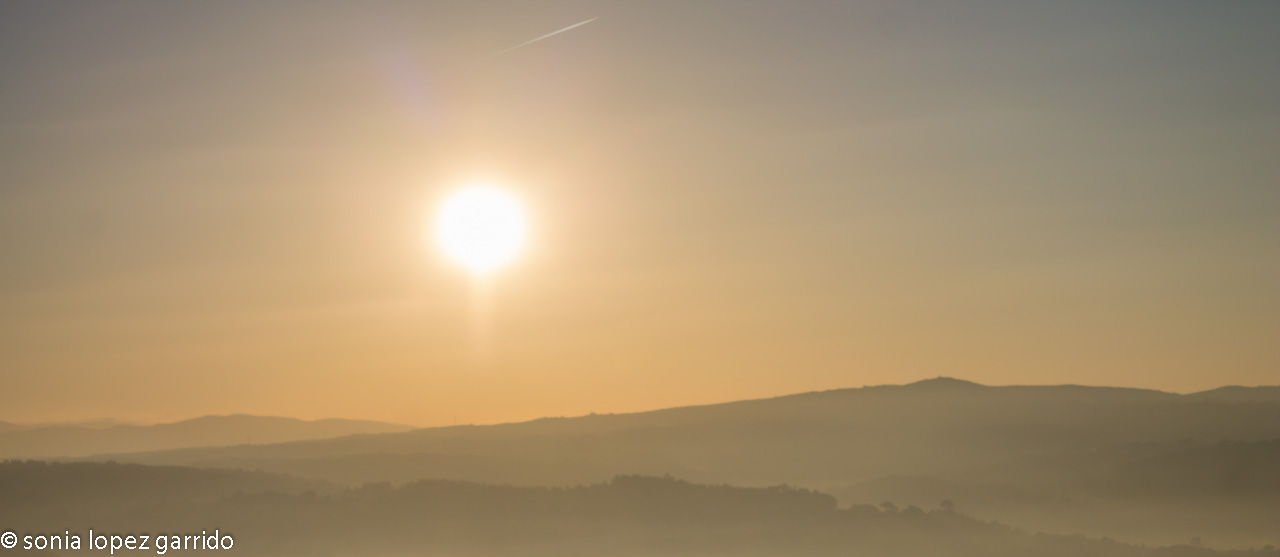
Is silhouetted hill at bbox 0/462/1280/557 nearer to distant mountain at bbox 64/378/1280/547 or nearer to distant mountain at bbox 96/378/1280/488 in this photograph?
distant mountain at bbox 64/378/1280/547

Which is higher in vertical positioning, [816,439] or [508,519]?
[816,439]

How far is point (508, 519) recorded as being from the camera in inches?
2244

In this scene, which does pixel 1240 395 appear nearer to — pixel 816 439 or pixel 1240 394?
pixel 1240 394

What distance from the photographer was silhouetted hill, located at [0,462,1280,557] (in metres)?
51.0

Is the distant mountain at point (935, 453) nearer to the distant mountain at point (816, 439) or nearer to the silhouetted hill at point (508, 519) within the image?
the distant mountain at point (816, 439)

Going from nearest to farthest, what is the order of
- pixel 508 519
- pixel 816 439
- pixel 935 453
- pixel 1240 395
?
pixel 508 519, pixel 935 453, pixel 1240 395, pixel 816 439

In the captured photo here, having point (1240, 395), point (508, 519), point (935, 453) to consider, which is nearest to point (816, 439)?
point (935, 453)

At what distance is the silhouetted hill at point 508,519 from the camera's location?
51.0 metres

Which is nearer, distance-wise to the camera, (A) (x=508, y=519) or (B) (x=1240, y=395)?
(A) (x=508, y=519)

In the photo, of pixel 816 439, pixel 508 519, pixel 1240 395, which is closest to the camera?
pixel 508 519

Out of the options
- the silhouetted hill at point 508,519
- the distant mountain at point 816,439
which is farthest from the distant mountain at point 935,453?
the silhouetted hill at point 508,519

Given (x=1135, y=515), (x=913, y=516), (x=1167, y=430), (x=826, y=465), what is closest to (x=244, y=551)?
(x=913, y=516)

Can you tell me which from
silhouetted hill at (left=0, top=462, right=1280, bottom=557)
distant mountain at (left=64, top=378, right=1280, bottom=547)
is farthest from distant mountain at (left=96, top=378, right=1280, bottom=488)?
silhouetted hill at (left=0, top=462, right=1280, bottom=557)

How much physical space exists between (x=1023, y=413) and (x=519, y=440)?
7398cm
